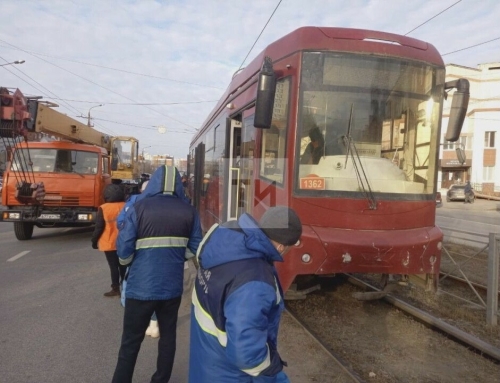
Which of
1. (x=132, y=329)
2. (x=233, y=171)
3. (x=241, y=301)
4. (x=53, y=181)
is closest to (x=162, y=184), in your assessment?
(x=132, y=329)

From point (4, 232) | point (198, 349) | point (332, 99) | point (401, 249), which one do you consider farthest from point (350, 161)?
point (4, 232)

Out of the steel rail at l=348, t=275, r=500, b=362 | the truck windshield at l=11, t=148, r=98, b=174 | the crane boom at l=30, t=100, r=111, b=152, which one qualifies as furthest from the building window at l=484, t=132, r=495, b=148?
the steel rail at l=348, t=275, r=500, b=362

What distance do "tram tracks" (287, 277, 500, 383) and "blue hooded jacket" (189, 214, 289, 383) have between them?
86.3 inches

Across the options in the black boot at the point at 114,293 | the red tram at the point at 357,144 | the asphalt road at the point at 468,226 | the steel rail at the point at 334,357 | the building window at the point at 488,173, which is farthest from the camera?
the building window at the point at 488,173

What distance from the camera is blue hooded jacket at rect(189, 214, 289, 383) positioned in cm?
191

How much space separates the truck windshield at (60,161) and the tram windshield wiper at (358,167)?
8.58 meters

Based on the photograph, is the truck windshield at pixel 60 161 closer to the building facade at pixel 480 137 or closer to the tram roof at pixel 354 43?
the tram roof at pixel 354 43

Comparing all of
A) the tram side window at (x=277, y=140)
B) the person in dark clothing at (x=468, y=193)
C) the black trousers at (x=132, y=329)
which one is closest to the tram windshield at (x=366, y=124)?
the tram side window at (x=277, y=140)

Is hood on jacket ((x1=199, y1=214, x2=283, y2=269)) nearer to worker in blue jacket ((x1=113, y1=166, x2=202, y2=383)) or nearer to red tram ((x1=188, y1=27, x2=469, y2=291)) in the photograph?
worker in blue jacket ((x1=113, y1=166, x2=202, y2=383))

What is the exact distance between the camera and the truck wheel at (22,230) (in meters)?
11.5

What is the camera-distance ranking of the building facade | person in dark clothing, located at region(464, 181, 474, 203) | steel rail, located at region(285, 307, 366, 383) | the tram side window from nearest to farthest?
steel rail, located at region(285, 307, 366, 383)
the tram side window
person in dark clothing, located at region(464, 181, 474, 203)
the building facade

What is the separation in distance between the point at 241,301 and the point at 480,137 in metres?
50.1

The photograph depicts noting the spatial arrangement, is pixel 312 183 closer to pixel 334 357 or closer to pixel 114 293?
pixel 334 357

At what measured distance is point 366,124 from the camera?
17.1 ft
